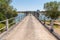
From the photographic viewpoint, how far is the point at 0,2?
46.4 m

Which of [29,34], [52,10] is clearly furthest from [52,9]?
[29,34]

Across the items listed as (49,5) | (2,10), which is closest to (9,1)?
(2,10)

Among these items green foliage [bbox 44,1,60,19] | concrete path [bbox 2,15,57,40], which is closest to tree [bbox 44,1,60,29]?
green foliage [bbox 44,1,60,19]

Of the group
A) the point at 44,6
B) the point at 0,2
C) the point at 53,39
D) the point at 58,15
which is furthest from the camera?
the point at 44,6

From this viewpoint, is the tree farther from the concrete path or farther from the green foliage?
the concrete path

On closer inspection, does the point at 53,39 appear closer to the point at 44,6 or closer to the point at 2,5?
the point at 2,5

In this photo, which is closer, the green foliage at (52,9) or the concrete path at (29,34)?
the concrete path at (29,34)

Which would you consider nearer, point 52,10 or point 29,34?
point 29,34

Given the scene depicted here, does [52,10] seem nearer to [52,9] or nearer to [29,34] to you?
[52,9]

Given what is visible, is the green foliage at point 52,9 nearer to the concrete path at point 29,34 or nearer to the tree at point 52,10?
the tree at point 52,10

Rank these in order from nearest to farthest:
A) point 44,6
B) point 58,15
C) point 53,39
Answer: point 53,39, point 58,15, point 44,6

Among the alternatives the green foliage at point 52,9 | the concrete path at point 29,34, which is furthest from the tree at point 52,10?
the concrete path at point 29,34

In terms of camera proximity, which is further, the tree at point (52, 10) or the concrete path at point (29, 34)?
the tree at point (52, 10)

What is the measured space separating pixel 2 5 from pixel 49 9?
19230 mm
